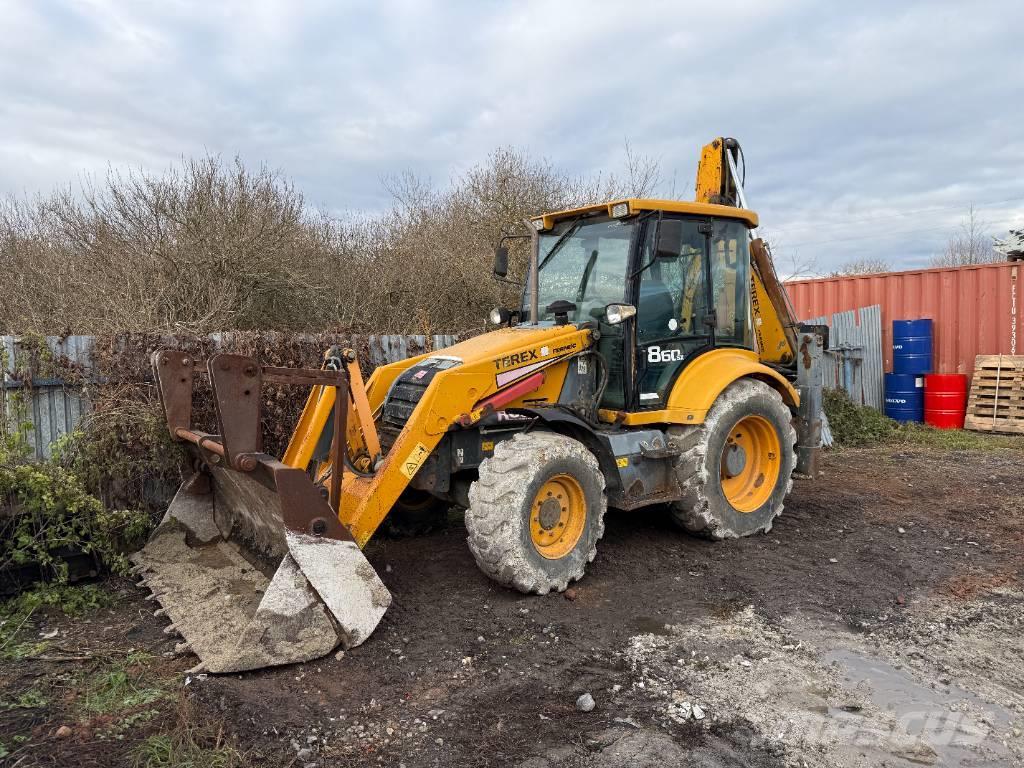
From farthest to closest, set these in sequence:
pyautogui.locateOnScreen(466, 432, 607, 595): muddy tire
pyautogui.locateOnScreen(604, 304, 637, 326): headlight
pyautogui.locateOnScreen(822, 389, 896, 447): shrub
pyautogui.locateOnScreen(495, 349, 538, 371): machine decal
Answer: pyautogui.locateOnScreen(822, 389, 896, 447): shrub
pyautogui.locateOnScreen(604, 304, 637, 326): headlight
pyautogui.locateOnScreen(495, 349, 538, 371): machine decal
pyautogui.locateOnScreen(466, 432, 607, 595): muddy tire

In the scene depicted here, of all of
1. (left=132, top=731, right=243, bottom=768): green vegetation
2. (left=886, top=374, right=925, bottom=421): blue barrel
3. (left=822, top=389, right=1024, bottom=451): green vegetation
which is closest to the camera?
(left=132, top=731, right=243, bottom=768): green vegetation

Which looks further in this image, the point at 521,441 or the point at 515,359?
the point at 515,359

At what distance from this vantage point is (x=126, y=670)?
3.61 metres

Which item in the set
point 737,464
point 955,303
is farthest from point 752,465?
point 955,303

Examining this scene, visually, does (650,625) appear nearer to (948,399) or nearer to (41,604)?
(41,604)

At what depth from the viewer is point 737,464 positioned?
5.74 m

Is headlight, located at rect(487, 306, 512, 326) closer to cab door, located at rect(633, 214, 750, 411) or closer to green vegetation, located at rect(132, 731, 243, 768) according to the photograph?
cab door, located at rect(633, 214, 750, 411)

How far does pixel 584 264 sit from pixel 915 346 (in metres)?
8.67

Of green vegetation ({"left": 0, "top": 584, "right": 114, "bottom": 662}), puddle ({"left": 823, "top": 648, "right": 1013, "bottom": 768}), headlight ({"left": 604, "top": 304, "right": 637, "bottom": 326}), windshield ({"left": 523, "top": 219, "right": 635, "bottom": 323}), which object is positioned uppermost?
windshield ({"left": 523, "top": 219, "right": 635, "bottom": 323})

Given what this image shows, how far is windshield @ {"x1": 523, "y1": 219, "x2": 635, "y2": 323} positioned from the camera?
17.4ft

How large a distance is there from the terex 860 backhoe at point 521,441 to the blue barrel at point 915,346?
6562 mm

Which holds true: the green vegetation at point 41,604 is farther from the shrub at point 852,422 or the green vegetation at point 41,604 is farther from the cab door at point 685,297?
the shrub at point 852,422

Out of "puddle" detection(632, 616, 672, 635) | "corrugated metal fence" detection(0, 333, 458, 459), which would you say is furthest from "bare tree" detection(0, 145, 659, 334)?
"puddle" detection(632, 616, 672, 635)

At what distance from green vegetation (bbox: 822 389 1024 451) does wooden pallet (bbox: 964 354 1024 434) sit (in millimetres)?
230
